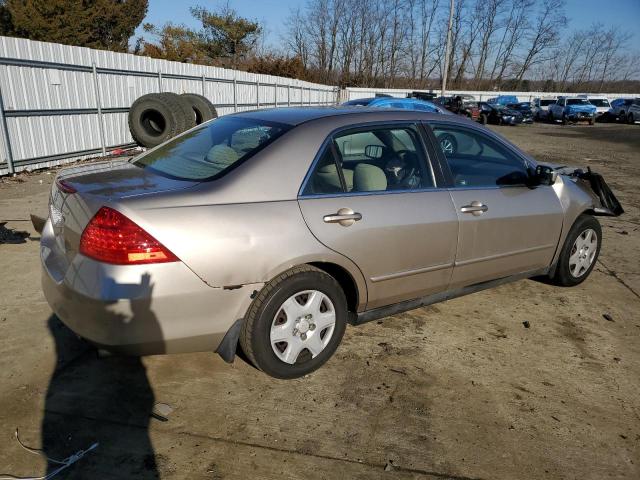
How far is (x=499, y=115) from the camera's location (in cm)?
3197

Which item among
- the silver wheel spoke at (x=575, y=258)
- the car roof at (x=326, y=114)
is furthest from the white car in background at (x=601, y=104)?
the car roof at (x=326, y=114)

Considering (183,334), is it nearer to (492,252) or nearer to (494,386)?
(494,386)

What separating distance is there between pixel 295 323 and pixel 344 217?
0.67m

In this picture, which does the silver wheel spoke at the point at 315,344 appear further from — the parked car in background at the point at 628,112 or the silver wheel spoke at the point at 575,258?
the parked car in background at the point at 628,112

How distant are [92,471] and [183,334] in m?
0.70

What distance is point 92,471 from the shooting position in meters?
2.16

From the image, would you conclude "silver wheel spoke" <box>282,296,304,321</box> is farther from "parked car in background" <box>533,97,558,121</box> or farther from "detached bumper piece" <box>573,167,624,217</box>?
"parked car in background" <box>533,97,558,121</box>

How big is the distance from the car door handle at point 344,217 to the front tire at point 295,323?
0.30 metres

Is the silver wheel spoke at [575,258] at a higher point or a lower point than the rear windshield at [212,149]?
lower

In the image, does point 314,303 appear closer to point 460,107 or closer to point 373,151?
point 373,151

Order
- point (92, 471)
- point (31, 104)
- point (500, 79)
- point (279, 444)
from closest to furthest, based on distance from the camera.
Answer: point (92, 471) → point (279, 444) → point (31, 104) → point (500, 79)

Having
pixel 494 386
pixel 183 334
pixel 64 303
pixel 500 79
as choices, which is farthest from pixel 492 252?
pixel 500 79

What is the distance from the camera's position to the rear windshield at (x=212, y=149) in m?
2.79

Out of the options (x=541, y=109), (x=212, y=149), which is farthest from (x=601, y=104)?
(x=212, y=149)
